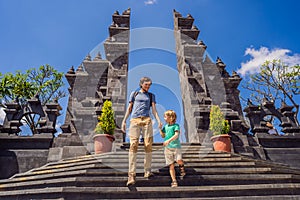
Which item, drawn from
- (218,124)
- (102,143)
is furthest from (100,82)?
(218,124)

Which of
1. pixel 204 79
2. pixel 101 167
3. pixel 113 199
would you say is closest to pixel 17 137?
pixel 101 167

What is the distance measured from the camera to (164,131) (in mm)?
4883

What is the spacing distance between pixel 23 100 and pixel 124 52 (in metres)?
11.8

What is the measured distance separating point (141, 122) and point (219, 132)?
5.45m

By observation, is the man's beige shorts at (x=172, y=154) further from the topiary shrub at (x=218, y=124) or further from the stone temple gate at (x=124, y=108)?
the stone temple gate at (x=124, y=108)

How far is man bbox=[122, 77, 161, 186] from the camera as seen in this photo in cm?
443

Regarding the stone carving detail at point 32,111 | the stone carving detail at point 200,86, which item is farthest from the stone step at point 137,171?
the stone carving detail at point 200,86

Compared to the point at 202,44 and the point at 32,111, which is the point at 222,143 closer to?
the point at 32,111

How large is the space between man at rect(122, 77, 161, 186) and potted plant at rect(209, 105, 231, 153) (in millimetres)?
4619

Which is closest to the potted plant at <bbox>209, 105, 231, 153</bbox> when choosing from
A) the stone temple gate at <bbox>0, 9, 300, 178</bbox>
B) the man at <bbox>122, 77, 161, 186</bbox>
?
the stone temple gate at <bbox>0, 9, 300, 178</bbox>

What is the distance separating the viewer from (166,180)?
4961 millimetres

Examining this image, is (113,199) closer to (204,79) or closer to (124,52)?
(204,79)

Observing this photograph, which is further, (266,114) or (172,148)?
(266,114)

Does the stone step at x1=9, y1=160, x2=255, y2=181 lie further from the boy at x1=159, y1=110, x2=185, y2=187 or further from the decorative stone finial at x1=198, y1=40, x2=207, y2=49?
the decorative stone finial at x1=198, y1=40, x2=207, y2=49
